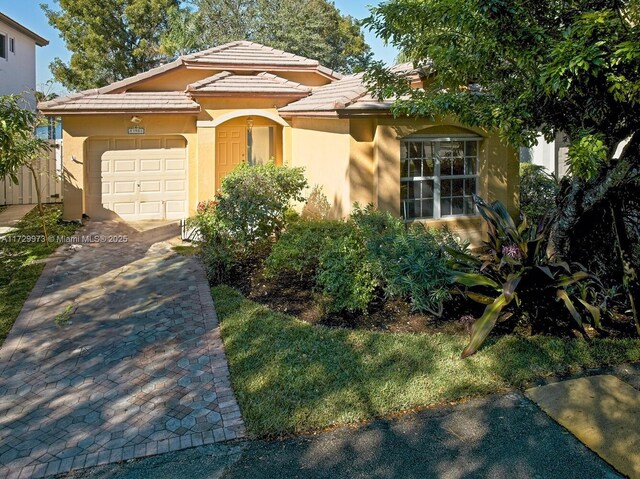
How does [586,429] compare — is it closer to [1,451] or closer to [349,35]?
[1,451]

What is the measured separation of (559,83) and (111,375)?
604 cm

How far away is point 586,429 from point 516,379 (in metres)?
1.06

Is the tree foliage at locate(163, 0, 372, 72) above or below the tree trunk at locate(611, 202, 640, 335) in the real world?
above

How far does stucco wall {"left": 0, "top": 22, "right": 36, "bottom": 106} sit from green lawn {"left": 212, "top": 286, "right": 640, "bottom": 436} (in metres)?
20.3

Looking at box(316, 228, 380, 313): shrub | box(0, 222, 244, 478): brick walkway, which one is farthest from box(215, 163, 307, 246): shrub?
box(316, 228, 380, 313): shrub

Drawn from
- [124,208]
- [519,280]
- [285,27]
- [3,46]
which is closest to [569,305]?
[519,280]

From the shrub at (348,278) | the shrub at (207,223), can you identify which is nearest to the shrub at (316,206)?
the shrub at (207,223)

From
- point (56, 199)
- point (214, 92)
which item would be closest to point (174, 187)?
point (214, 92)

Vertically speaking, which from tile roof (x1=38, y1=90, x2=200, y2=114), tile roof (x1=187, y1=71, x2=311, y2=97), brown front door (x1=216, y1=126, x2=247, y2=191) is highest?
tile roof (x1=187, y1=71, x2=311, y2=97)

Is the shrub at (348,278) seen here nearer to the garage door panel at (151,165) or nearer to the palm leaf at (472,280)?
the palm leaf at (472,280)

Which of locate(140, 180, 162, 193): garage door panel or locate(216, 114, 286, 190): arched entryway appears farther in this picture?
locate(140, 180, 162, 193): garage door panel

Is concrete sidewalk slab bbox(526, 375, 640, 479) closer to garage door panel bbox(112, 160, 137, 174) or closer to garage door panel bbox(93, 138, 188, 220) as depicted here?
garage door panel bbox(93, 138, 188, 220)

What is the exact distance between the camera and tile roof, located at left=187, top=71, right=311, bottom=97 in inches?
585

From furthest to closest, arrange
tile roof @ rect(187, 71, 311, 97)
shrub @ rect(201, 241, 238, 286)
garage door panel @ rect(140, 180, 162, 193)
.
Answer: garage door panel @ rect(140, 180, 162, 193), tile roof @ rect(187, 71, 311, 97), shrub @ rect(201, 241, 238, 286)
